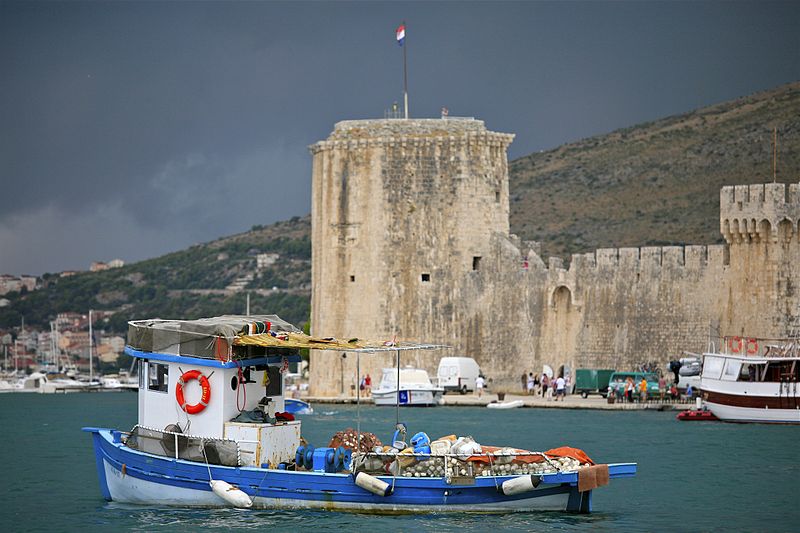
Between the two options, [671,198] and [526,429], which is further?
[671,198]

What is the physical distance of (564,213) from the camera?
3088 inches

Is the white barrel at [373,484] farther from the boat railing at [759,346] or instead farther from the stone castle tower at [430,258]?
the stone castle tower at [430,258]

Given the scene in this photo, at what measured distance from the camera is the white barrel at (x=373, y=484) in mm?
21844

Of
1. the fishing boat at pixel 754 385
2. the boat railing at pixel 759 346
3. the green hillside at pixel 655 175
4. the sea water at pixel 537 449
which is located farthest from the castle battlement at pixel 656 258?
the green hillside at pixel 655 175

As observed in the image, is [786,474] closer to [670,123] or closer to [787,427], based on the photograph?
[787,427]

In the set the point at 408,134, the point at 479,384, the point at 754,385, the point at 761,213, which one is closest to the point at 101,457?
the point at 754,385

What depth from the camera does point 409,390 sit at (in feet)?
147

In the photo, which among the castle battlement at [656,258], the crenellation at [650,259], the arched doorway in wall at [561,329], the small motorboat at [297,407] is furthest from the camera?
the arched doorway in wall at [561,329]

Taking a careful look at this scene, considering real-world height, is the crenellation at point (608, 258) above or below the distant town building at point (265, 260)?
below

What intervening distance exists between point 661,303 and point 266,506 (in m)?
22.1

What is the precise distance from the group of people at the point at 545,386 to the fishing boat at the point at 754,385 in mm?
7104

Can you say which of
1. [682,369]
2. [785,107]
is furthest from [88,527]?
[785,107]

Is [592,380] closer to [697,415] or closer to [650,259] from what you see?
[650,259]

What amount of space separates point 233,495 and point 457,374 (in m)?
25.0
